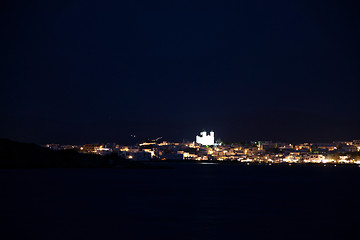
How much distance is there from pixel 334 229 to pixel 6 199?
2580 cm

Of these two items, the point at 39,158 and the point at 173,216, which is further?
the point at 39,158

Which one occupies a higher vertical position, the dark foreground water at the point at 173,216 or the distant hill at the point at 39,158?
the distant hill at the point at 39,158

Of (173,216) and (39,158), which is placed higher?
(39,158)

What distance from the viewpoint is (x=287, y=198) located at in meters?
40.4

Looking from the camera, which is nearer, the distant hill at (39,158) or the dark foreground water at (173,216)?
the dark foreground water at (173,216)

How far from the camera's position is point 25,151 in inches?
4417

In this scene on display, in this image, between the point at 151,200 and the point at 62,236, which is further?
the point at 151,200

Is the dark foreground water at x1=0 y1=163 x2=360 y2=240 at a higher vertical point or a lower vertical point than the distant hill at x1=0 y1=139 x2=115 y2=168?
lower

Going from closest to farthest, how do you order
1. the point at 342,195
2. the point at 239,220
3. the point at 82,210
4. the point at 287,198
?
the point at 239,220 → the point at 82,210 → the point at 287,198 → the point at 342,195

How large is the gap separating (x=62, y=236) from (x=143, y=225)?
198 inches

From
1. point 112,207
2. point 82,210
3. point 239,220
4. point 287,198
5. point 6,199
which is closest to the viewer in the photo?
point 239,220

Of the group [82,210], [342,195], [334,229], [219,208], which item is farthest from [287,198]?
[82,210]

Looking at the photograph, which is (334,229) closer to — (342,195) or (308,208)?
(308,208)

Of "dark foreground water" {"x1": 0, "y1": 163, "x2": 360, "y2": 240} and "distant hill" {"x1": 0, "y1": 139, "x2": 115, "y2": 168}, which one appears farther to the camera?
"distant hill" {"x1": 0, "y1": 139, "x2": 115, "y2": 168}
